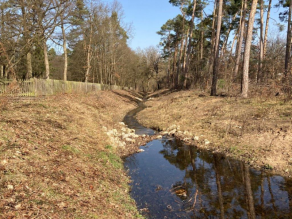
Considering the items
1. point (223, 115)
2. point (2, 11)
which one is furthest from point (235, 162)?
point (2, 11)

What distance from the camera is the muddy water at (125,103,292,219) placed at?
510 centimetres

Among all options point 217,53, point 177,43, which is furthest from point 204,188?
point 177,43

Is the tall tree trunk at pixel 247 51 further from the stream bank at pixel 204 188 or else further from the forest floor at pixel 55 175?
the forest floor at pixel 55 175

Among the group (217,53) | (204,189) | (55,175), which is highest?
(217,53)

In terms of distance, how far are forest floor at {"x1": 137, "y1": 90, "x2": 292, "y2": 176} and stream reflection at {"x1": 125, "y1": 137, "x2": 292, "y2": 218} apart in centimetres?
86

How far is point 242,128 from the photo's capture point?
10055mm

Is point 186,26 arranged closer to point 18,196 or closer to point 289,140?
point 289,140

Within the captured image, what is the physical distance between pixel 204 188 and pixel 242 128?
5.04m

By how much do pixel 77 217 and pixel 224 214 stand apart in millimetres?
3398

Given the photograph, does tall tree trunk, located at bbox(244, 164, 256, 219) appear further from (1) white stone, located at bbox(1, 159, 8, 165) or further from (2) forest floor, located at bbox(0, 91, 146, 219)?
(1) white stone, located at bbox(1, 159, 8, 165)

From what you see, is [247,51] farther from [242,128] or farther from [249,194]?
[249,194]

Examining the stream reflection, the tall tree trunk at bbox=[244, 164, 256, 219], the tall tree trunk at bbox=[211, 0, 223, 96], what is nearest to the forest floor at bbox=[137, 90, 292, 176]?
the tall tree trunk at bbox=[244, 164, 256, 219]

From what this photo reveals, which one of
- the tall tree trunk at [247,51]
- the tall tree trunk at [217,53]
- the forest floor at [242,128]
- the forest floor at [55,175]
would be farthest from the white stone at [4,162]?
the tall tree trunk at [217,53]

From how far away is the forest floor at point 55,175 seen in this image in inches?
141
